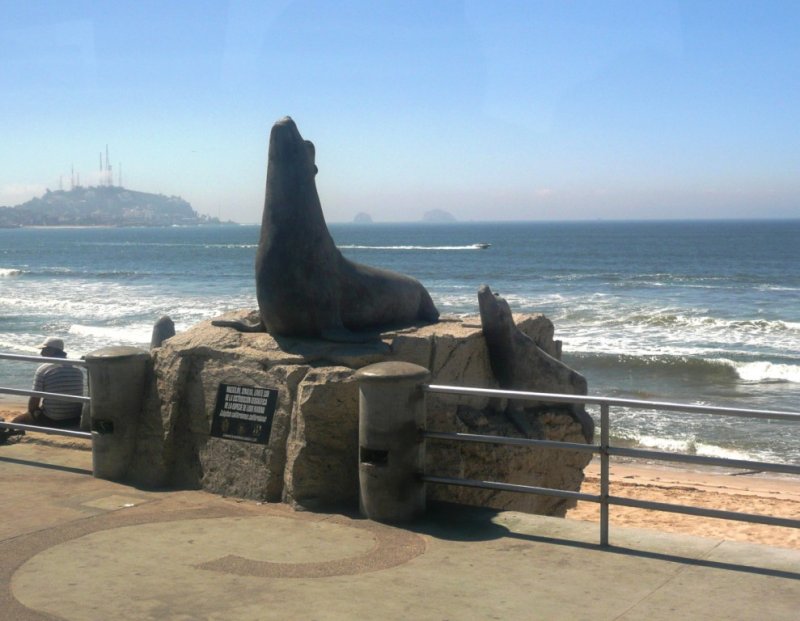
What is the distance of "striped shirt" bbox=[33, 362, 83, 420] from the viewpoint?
9.48 m

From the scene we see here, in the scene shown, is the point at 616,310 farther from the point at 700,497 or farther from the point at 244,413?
the point at 244,413

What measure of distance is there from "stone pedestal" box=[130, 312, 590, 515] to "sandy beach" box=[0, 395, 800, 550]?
203 cm

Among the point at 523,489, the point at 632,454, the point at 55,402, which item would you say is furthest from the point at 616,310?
the point at 632,454

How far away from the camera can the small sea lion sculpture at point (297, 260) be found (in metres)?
7.55

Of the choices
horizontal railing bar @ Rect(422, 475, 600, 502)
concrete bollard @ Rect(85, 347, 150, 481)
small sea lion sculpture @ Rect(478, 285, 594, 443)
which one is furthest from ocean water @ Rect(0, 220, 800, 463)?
concrete bollard @ Rect(85, 347, 150, 481)

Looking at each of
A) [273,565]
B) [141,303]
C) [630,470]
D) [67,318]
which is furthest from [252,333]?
[141,303]

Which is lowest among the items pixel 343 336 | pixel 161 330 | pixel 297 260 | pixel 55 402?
pixel 55 402

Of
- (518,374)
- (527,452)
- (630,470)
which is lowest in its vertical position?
(630,470)

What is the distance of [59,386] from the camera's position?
964 centimetres

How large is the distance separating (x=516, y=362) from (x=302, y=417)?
2637 mm

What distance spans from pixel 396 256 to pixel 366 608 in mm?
84835

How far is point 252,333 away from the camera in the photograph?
25.8 feet

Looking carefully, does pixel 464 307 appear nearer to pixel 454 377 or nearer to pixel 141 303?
pixel 141 303

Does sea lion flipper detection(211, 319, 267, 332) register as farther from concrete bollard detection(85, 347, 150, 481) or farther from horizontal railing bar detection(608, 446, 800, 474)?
horizontal railing bar detection(608, 446, 800, 474)
